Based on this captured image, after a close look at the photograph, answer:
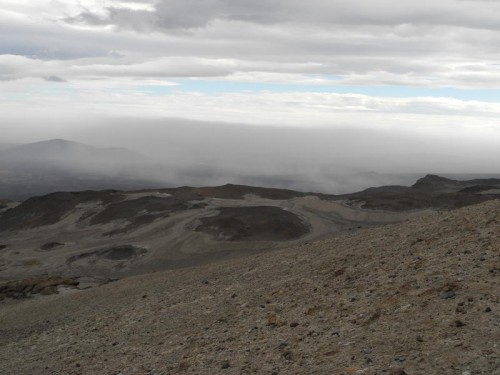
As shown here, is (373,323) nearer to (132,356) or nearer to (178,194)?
(132,356)

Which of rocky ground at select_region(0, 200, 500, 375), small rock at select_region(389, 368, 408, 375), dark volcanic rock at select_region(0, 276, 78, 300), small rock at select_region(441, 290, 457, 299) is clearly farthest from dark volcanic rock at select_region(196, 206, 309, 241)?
small rock at select_region(389, 368, 408, 375)

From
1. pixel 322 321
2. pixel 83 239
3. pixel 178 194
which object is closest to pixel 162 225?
pixel 83 239

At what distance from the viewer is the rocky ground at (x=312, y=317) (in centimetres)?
948

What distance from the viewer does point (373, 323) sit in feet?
36.2

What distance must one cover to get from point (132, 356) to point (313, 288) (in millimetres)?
5291

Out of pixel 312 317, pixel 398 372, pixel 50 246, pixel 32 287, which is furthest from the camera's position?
pixel 50 246

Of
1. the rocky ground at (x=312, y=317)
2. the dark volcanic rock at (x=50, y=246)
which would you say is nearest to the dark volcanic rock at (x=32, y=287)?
the rocky ground at (x=312, y=317)

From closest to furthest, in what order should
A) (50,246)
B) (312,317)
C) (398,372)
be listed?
(398,372), (312,317), (50,246)

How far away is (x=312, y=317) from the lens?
12922mm

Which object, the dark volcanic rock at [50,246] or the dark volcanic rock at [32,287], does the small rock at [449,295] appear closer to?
the dark volcanic rock at [32,287]

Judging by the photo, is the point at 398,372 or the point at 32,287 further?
the point at 32,287

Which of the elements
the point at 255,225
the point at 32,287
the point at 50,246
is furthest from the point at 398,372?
the point at 50,246

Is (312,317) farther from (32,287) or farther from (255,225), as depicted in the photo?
(255,225)

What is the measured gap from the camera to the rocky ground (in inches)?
373
